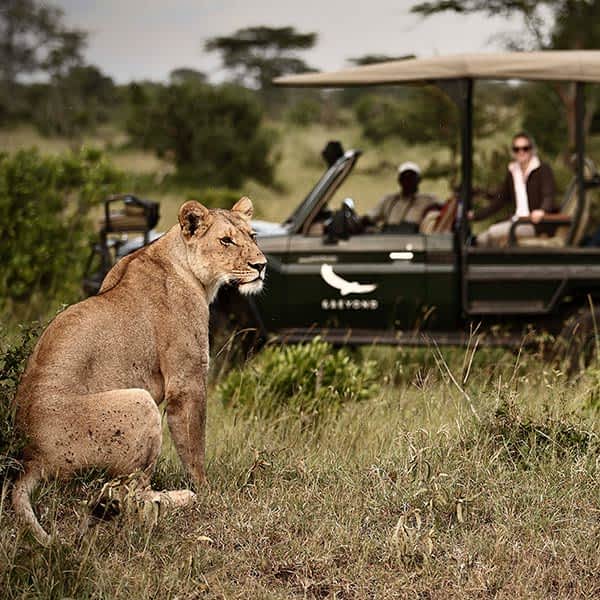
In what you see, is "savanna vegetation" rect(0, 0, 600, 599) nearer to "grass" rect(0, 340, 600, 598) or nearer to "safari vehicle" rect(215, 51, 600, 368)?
"grass" rect(0, 340, 600, 598)

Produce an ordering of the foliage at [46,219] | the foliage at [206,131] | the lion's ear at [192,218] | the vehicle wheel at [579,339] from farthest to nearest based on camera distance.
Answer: the foliage at [206,131] → the foliage at [46,219] → the vehicle wheel at [579,339] → the lion's ear at [192,218]

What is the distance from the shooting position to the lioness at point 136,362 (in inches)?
152

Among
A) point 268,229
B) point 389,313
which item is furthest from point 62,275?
point 389,313

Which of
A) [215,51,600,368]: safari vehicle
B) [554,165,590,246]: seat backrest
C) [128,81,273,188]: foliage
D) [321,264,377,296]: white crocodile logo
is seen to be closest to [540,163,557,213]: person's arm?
[554,165,590,246]: seat backrest

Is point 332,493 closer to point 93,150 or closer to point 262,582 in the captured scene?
point 262,582

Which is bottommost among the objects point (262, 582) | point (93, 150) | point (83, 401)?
point (262, 582)

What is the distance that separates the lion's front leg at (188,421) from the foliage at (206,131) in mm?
20762

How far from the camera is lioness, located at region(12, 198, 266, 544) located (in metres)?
3.87

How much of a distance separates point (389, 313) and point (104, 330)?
348cm

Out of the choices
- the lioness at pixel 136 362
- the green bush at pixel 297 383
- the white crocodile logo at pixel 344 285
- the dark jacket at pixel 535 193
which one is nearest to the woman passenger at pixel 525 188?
the dark jacket at pixel 535 193

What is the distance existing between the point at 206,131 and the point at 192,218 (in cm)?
2133

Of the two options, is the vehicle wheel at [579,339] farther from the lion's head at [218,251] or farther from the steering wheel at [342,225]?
the lion's head at [218,251]

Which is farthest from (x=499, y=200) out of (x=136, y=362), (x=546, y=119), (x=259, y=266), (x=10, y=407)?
(x=546, y=119)

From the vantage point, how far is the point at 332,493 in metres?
4.35
